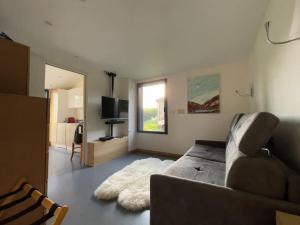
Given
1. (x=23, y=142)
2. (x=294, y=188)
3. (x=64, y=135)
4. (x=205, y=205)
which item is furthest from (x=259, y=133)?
(x=64, y=135)

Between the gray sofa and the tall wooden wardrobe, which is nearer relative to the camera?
the gray sofa

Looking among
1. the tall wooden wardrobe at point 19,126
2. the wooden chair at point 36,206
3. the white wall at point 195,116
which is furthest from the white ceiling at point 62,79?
the wooden chair at point 36,206

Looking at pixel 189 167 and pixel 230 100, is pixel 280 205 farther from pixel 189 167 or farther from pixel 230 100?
pixel 230 100

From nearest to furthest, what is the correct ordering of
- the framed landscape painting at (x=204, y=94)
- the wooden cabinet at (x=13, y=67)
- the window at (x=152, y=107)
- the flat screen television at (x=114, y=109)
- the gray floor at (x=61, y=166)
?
the wooden cabinet at (x=13, y=67), the gray floor at (x=61, y=166), the framed landscape painting at (x=204, y=94), the flat screen television at (x=114, y=109), the window at (x=152, y=107)

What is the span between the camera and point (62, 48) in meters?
2.62

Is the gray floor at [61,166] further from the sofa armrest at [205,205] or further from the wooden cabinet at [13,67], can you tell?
the sofa armrest at [205,205]

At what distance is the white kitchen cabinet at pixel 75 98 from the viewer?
532 cm

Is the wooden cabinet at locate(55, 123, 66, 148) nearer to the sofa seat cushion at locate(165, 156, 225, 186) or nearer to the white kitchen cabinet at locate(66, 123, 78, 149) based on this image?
the white kitchen cabinet at locate(66, 123, 78, 149)

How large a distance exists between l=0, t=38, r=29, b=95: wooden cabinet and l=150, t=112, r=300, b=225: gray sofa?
150cm

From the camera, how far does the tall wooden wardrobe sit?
110 centimetres

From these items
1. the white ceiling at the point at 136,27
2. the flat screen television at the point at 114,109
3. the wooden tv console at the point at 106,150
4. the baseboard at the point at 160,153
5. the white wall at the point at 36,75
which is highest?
the white ceiling at the point at 136,27

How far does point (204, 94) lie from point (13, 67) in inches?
138

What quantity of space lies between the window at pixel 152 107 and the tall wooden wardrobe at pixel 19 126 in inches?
128

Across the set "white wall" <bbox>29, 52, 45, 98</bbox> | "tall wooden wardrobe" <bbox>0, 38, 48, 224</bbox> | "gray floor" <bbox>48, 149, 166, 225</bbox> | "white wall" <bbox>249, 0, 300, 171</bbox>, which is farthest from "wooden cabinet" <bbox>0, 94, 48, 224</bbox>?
"white wall" <bbox>249, 0, 300, 171</bbox>
